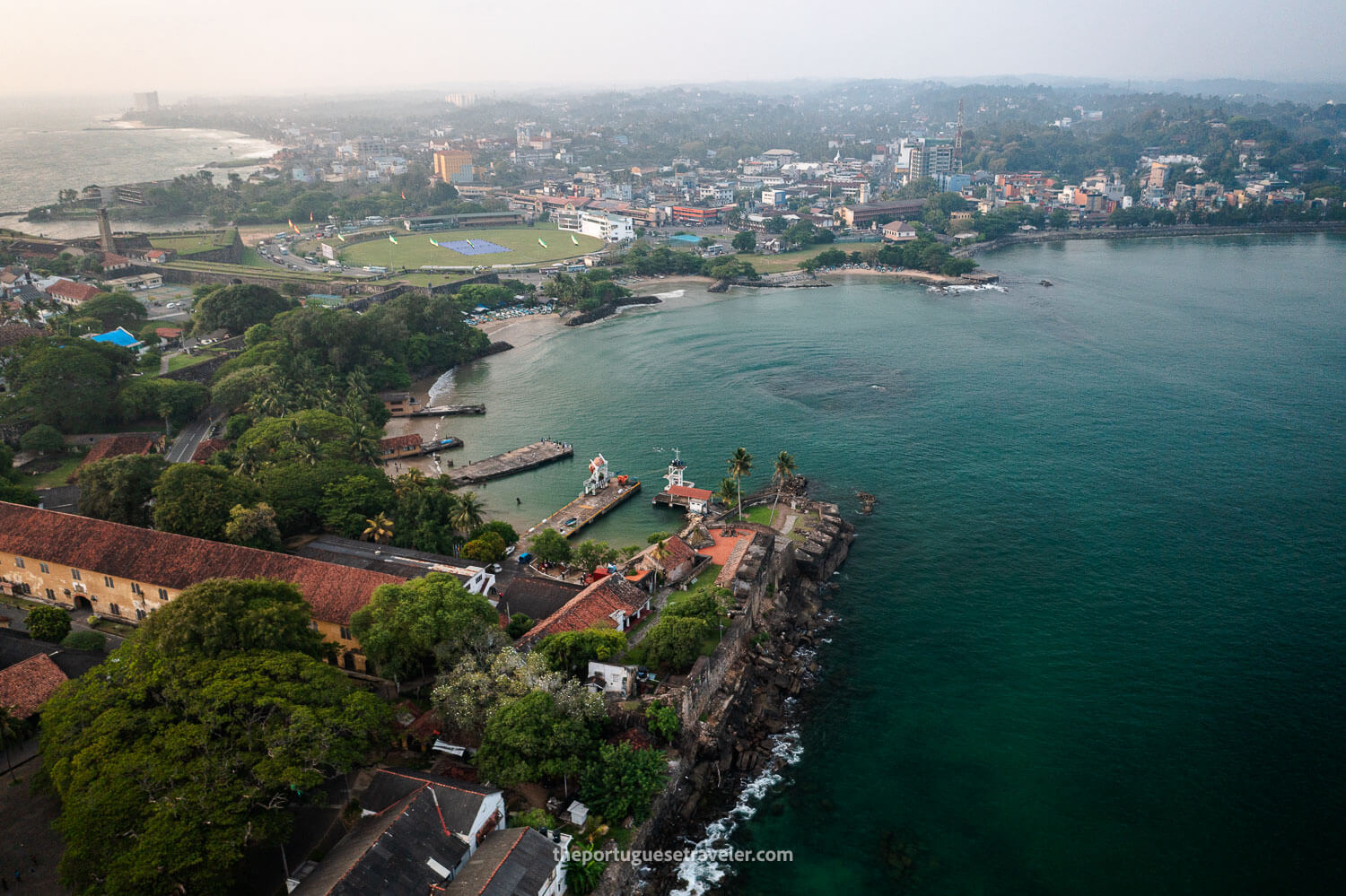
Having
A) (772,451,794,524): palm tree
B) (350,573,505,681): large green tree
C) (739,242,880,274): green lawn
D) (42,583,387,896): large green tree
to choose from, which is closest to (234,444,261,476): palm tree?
(42,583,387,896): large green tree

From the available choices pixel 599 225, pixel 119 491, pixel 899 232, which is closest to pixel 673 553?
pixel 119 491

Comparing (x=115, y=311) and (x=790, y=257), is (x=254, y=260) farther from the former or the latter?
(x=790, y=257)

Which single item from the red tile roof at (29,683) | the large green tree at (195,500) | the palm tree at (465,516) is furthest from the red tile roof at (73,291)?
the red tile roof at (29,683)

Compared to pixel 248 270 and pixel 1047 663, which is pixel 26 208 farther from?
pixel 1047 663

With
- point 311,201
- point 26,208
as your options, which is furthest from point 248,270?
point 26,208

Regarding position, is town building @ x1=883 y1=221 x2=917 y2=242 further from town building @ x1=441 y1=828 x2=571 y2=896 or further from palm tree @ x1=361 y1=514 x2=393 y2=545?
town building @ x1=441 y1=828 x2=571 y2=896
